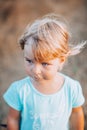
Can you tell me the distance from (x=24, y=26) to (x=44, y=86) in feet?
2.40

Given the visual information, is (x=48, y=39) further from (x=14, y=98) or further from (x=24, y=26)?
(x=24, y=26)

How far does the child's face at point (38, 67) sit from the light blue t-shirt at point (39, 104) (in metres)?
0.11

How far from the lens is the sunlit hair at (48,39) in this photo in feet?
4.68

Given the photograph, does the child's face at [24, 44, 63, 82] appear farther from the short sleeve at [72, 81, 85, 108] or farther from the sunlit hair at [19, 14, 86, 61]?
the short sleeve at [72, 81, 85, 108]

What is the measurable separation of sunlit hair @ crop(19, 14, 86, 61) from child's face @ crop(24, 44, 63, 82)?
0.02 metres

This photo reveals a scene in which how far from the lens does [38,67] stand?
4.75ft

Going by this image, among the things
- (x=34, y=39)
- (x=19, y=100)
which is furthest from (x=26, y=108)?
(x=34, y=39)

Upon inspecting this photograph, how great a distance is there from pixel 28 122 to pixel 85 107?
0.75 metres

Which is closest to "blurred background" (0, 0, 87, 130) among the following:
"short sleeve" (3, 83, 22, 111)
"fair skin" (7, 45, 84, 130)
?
"fair skin" (7, 45, 84, 130)

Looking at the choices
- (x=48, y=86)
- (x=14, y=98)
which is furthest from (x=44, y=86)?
(x=14, y=98)

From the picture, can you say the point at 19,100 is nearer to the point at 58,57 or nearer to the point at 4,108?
the point at 58,57

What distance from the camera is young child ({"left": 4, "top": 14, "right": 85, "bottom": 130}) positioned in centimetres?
144

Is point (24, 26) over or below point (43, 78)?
over

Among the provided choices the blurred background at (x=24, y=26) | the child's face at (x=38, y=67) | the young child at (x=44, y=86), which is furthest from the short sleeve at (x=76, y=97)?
the blurred background at (x=24, y=26)
